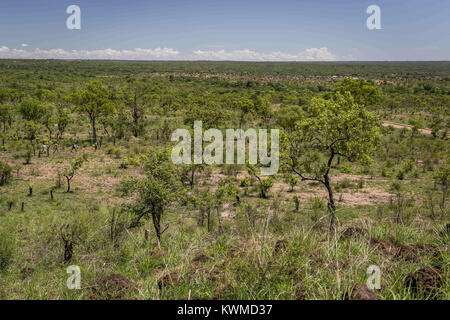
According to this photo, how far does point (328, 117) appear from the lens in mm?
10930

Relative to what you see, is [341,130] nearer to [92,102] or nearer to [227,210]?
[227,210]

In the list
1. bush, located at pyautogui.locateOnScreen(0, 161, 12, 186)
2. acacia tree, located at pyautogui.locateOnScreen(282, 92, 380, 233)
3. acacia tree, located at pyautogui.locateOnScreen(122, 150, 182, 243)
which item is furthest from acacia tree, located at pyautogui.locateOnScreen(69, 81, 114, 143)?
acacia tree, located at pyautogui.locateOnScreen(282, 92, 380, 233)

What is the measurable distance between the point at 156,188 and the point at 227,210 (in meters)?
7.00

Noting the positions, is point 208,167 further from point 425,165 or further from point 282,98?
point 282,98

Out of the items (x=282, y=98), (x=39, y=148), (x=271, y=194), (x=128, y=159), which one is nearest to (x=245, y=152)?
(x=271, y=194)

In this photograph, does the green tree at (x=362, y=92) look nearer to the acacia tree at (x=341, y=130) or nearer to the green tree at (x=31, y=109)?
the acacia tree at (x=341, y=130)

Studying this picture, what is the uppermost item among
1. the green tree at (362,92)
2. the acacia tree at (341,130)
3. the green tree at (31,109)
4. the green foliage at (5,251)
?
the green tree at (362,92)

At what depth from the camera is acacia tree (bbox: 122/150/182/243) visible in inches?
408

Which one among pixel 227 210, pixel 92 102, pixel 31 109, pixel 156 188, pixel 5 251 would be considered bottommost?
pixel 227 210

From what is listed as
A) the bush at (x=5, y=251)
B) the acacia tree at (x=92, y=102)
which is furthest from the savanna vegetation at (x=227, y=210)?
the acacia tree at (x=92, y=102)

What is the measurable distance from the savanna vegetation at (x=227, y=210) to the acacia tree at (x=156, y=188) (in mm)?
50

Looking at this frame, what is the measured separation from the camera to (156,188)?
1030 centimetres

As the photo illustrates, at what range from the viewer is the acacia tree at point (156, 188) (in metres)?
10.4

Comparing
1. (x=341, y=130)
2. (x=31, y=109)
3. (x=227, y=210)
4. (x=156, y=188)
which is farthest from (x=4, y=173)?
(x=341, y=130)
